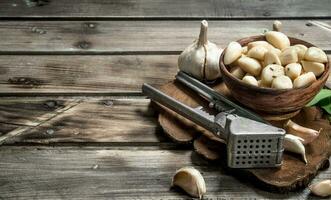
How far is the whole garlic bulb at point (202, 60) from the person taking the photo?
1.03 meters

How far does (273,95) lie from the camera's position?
2.87 ft

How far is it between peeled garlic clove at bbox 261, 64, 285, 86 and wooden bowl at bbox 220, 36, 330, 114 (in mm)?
17

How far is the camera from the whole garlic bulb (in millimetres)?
1030

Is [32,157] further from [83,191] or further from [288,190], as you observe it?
[288,190]

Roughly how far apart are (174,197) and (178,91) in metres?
0.26

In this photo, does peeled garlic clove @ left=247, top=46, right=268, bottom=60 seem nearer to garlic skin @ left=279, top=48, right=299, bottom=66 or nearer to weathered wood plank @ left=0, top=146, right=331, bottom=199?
garlic skin @ left=279, top=48, right=299, bottom=66

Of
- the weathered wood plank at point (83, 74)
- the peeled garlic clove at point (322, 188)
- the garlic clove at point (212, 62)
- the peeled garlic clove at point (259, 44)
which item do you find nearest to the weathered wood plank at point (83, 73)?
the weathered wood plank at point (83, 74)

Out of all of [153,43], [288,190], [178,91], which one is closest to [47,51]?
[153,43]

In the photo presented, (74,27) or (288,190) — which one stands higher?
(74,27)

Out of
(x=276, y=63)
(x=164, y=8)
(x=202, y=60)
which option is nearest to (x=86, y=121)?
(x=202, y=60)

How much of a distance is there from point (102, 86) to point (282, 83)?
1.22 ft

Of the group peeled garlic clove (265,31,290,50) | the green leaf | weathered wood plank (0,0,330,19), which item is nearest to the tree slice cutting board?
the green leaf

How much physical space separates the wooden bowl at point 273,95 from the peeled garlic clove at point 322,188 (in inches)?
4.9

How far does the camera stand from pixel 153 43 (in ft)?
4.10
